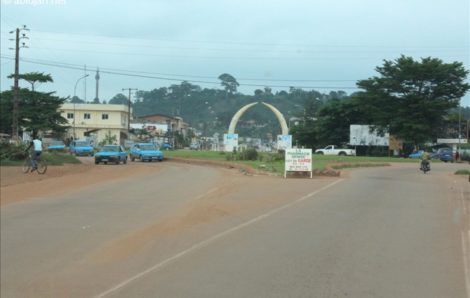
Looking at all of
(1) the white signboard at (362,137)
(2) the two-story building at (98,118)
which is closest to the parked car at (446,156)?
(1) the white signboard at (362,137)

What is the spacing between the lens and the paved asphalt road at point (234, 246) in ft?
24.7

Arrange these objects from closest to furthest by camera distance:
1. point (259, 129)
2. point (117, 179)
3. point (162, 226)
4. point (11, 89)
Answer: point (162, 226)
point (117, 179)
point (11, 89)
point (259, 129)

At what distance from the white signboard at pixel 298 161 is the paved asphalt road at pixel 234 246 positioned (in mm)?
8204

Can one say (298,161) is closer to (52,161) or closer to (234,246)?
(52,161)

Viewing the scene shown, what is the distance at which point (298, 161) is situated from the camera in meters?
26.5

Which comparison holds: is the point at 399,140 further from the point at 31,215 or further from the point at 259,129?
the point at 259,129

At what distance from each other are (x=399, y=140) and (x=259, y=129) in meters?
89.9

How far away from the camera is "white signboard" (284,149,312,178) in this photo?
2644 cm

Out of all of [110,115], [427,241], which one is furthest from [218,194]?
[110,115]

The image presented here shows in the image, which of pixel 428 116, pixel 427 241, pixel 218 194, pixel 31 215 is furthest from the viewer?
pixel 428 116

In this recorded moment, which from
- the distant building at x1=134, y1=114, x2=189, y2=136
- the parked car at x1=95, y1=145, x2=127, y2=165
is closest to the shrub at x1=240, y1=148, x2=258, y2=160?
Answer: the parked car at x1=95, y1=145, x2=127, y2=165

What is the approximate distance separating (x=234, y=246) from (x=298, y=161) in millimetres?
16742

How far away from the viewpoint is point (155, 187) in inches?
833

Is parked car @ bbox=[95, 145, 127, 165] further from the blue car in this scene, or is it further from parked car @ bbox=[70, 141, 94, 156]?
parked car @ bbox=[70, 141, 94, 156]
